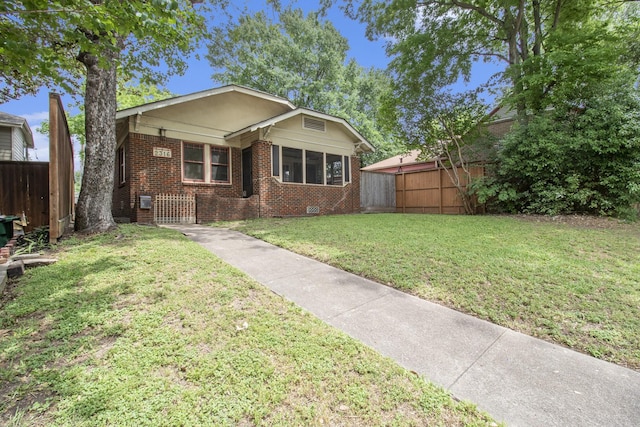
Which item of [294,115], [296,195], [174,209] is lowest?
[174,209]

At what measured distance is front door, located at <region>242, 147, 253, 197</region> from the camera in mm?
11758

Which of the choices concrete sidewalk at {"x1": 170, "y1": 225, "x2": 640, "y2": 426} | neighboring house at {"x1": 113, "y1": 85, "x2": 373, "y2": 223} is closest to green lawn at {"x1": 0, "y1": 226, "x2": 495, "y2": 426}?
concrete sidewalk at {"x1": 170, "y1": 225, "x2": 640, "y2": 426}

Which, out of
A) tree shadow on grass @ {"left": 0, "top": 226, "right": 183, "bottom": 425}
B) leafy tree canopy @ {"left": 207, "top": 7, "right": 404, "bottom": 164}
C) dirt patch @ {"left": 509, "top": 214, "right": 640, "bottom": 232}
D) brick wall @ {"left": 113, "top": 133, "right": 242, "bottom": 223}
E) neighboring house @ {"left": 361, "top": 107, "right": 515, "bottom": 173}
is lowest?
tree shadow on grass @ {"left": 0, "top": 226, "right": 183, "bottom": 425}

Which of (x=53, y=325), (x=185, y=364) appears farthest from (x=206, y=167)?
(x=185, y=364)

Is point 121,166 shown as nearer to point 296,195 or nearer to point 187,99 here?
point 187,99

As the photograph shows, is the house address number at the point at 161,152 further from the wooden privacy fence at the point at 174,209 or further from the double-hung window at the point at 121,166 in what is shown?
the double-hung window at the point at 121,166

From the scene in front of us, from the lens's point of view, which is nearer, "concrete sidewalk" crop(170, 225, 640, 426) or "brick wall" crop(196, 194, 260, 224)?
"concrete sidewalk" crop(170, 225, 640, 426)

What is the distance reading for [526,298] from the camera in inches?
137

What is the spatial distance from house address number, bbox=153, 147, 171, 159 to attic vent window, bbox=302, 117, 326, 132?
5366 mm

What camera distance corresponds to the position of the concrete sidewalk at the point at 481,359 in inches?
76.8

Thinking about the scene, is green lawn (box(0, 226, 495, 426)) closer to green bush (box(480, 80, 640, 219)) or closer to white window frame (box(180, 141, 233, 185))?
white window frame (box(180, 141, 233, 185))

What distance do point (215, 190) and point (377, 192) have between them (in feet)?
26.6

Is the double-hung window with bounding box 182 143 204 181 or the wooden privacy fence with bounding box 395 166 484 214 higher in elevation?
the double-hung window with bounding box 182 143 204 181

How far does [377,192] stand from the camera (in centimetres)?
1551
